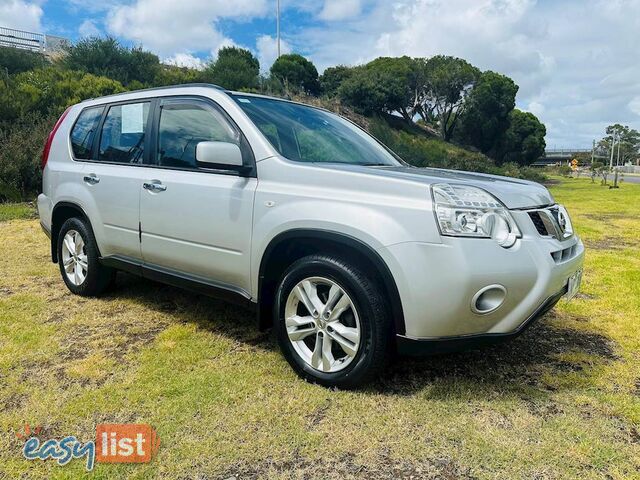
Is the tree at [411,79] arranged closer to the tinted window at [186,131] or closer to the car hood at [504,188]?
the tinted window at [186,131]

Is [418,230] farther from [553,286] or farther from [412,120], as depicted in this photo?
[412,120]

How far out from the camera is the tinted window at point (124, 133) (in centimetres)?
384

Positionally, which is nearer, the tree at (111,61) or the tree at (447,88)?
the tree at (111,61)

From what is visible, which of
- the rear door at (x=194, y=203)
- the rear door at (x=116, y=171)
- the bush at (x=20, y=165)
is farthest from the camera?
the bush at (x=20, y=165)

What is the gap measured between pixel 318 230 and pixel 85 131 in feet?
9.45

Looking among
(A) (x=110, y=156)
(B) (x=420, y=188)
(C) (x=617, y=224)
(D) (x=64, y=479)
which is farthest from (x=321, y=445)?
(C) (x=617, y=224)

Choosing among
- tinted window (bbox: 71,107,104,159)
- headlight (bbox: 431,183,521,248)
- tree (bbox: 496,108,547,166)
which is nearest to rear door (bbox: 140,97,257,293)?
tinted window (bbox: 71,107,104,159)

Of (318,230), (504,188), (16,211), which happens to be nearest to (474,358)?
(504,188)

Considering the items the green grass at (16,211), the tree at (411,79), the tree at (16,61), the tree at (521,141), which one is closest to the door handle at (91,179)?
the green grass at (16,211)

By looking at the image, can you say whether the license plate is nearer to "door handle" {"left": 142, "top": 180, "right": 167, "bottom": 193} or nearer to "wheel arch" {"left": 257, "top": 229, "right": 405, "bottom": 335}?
"wheel arch" {"left": 257, "top": 229, "right": 405, "bottom": 335}

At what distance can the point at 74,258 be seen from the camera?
457 centimetres

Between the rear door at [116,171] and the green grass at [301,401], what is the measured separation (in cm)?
69

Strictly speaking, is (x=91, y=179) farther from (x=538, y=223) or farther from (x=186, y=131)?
(x=538, y=223)

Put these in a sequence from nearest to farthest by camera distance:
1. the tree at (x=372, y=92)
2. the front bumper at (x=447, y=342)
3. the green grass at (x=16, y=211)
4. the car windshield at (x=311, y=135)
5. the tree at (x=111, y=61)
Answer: the front bumper at (x=447, y=342)
the car windshield at (x=311, y=135)
the green grass at (x=16, y=211)
the tree at (x=111, y=61)
the tree at (x=372, y=92)
